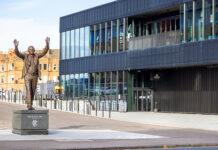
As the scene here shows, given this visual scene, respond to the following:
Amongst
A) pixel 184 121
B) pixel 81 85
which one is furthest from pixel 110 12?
pixel 184 121

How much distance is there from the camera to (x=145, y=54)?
44.0 meters

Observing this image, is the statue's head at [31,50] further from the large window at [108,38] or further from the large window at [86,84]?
the large window at [86,84]

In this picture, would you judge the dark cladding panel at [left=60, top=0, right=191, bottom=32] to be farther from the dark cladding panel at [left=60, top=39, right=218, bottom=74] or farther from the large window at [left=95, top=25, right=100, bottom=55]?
the dark cladding panel at [left=60, top=39, right=218, bottom=74]

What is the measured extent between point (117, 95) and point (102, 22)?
810 centimetres

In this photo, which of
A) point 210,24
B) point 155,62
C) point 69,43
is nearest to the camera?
point 210,24

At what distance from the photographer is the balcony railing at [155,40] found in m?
41.6

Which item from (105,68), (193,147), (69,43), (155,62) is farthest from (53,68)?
(193,147)

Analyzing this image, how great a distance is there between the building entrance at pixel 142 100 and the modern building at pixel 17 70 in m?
62.4

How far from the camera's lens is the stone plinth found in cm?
1970

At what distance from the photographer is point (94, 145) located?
16.2 meters

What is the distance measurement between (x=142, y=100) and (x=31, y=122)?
28.5 m

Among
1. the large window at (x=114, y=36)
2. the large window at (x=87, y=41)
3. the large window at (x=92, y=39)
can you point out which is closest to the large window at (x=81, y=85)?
the large window at (x=87, y=41)

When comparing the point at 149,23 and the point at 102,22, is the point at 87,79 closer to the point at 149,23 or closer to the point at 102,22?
the point at 102,22

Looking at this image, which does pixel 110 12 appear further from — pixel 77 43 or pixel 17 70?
pixel 17 70
